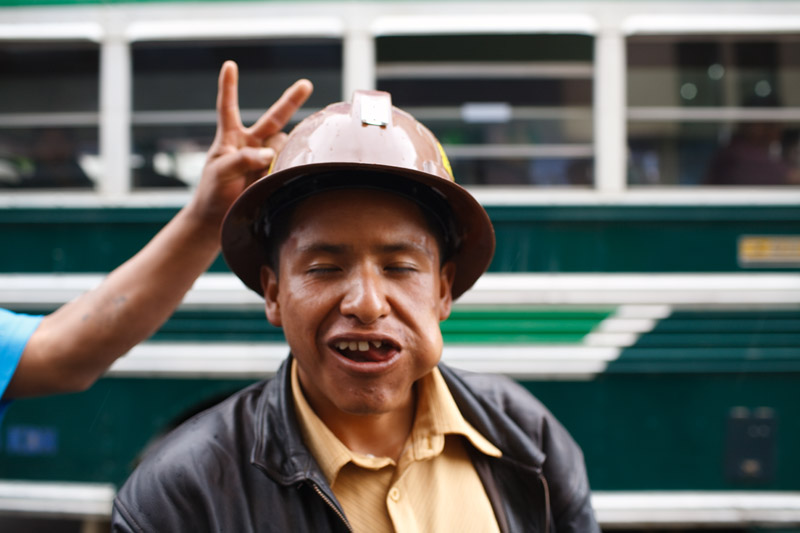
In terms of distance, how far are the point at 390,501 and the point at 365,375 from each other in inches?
9.0

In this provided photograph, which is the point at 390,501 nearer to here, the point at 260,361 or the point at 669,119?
the point at 260,361

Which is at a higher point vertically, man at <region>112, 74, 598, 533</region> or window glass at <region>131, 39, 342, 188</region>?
window glass at <region>131, 39, 342, 188</region>

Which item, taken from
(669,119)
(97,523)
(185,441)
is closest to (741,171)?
(669,119)

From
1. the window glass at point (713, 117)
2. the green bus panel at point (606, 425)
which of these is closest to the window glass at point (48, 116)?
the green bus panel at point (606, 425)

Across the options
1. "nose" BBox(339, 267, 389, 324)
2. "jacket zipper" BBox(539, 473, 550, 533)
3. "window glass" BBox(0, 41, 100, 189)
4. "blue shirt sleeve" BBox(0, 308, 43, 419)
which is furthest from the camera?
"window glass" BBox(0, 41, 100, 189)

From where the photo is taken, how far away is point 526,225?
115 inches

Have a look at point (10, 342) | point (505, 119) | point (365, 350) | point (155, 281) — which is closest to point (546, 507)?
point (365, 350)

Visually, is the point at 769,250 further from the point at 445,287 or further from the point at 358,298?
the point at 358,298

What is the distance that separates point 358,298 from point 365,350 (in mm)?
101

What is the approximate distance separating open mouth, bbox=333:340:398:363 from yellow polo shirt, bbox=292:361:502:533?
163 mm

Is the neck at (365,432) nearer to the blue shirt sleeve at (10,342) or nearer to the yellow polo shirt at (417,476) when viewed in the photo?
the yellow polo shirt at (417,476)

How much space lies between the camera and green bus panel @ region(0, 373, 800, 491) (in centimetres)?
287

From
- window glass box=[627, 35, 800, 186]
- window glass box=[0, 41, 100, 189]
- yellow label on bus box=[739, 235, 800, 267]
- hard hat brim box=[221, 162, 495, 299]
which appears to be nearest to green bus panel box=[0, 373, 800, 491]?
yellow label on bus box=[739, 235, 800, 267]

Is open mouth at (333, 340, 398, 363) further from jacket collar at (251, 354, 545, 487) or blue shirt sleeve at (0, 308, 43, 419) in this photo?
blue shirt sleeve at (0, 308, 43, 419)
